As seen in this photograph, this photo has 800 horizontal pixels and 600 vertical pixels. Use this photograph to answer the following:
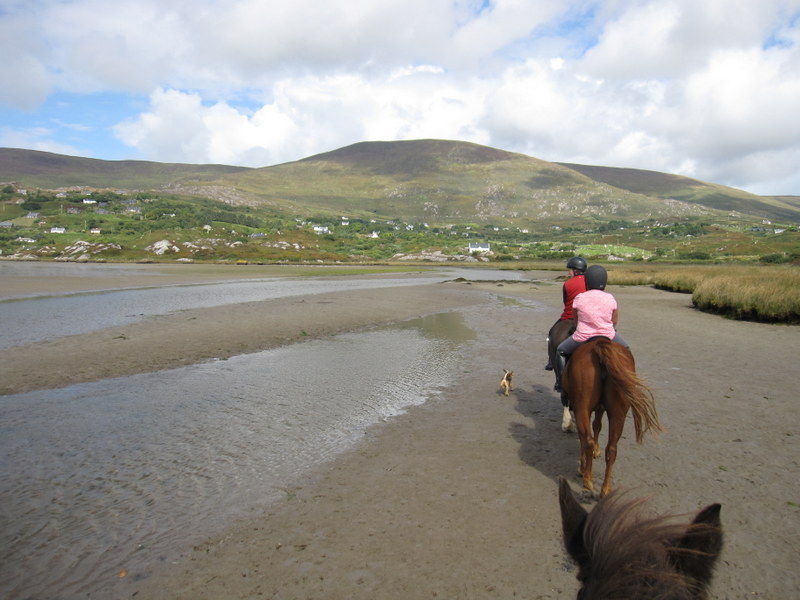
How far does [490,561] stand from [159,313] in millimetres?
21368

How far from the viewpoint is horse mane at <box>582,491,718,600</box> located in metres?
1.72

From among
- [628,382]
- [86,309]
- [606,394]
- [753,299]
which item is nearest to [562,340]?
[606,394]

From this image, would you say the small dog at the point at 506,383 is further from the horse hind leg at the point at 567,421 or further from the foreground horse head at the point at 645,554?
the foreground horse head at the point at 645,554

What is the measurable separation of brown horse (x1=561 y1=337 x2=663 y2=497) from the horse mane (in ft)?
12.7

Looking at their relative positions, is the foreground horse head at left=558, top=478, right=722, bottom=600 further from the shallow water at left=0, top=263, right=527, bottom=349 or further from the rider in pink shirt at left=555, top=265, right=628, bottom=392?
the shallow water at left=0, top=263, right=527, bottom=349

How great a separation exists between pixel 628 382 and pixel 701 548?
12.9 feet

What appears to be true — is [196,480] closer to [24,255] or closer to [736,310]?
[736,310]

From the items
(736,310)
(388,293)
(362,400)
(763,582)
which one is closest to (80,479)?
(362,400)

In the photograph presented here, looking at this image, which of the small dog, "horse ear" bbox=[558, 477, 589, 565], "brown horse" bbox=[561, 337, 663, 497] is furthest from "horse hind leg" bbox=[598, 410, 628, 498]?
the small dog

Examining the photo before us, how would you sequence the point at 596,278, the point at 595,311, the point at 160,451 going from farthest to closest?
1. the point at 160,451
2. the point at 596,278
3. the point at 595,311

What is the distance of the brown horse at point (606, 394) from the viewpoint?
18.0ft

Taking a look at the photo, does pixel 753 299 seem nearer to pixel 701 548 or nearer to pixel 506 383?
pixel 506 383

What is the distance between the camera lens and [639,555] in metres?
1.79

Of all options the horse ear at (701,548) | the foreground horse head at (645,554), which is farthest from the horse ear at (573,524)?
the horse ear at (701,548)
